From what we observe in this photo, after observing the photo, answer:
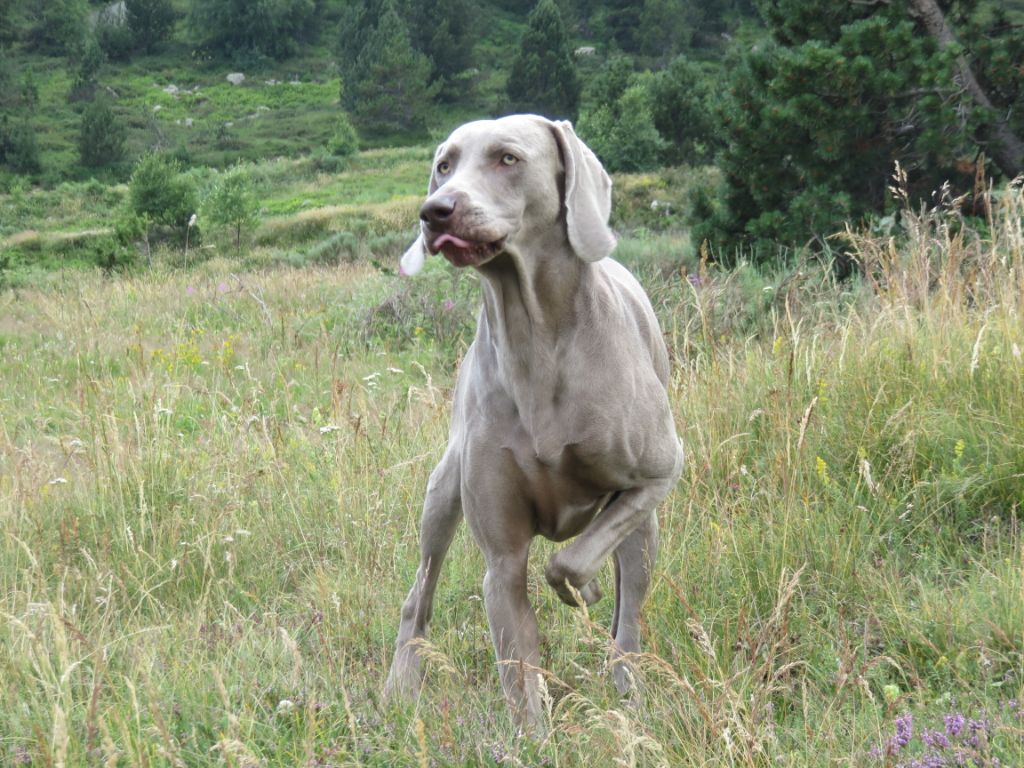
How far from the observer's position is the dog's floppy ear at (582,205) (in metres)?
2.86

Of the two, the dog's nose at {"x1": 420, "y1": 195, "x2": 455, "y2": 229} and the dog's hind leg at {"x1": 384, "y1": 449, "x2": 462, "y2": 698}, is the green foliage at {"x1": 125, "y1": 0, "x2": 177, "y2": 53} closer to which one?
the dog's hind leg at {"x1": 384, "y1": 449, "x2": 462, "y2": 698}

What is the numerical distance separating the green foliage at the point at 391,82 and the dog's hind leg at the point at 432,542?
5652 centimetres

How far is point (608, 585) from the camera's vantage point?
397cm

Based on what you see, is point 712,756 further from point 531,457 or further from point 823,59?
point 823,59

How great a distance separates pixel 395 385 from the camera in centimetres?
799

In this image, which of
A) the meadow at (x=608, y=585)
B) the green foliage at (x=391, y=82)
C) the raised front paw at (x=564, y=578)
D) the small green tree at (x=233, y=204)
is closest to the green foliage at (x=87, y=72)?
the green foliage at (x=391, y=82)

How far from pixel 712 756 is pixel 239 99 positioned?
68686mm

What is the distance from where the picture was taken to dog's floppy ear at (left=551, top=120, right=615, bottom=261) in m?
2.86

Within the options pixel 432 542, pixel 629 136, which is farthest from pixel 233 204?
pixel 432 542

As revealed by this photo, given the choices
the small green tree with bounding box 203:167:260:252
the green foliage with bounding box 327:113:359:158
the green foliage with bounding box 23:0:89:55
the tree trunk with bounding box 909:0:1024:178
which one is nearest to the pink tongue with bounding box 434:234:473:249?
the tree trunk with bounding box 909:0:1024:178

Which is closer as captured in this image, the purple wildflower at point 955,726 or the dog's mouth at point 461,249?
the purple wildflower at point 955,726

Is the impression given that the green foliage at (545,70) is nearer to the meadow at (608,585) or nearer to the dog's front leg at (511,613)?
the meadow at (608,585)

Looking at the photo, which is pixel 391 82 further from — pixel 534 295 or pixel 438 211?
pixel 438 211

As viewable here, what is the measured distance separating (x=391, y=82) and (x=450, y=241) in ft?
191
